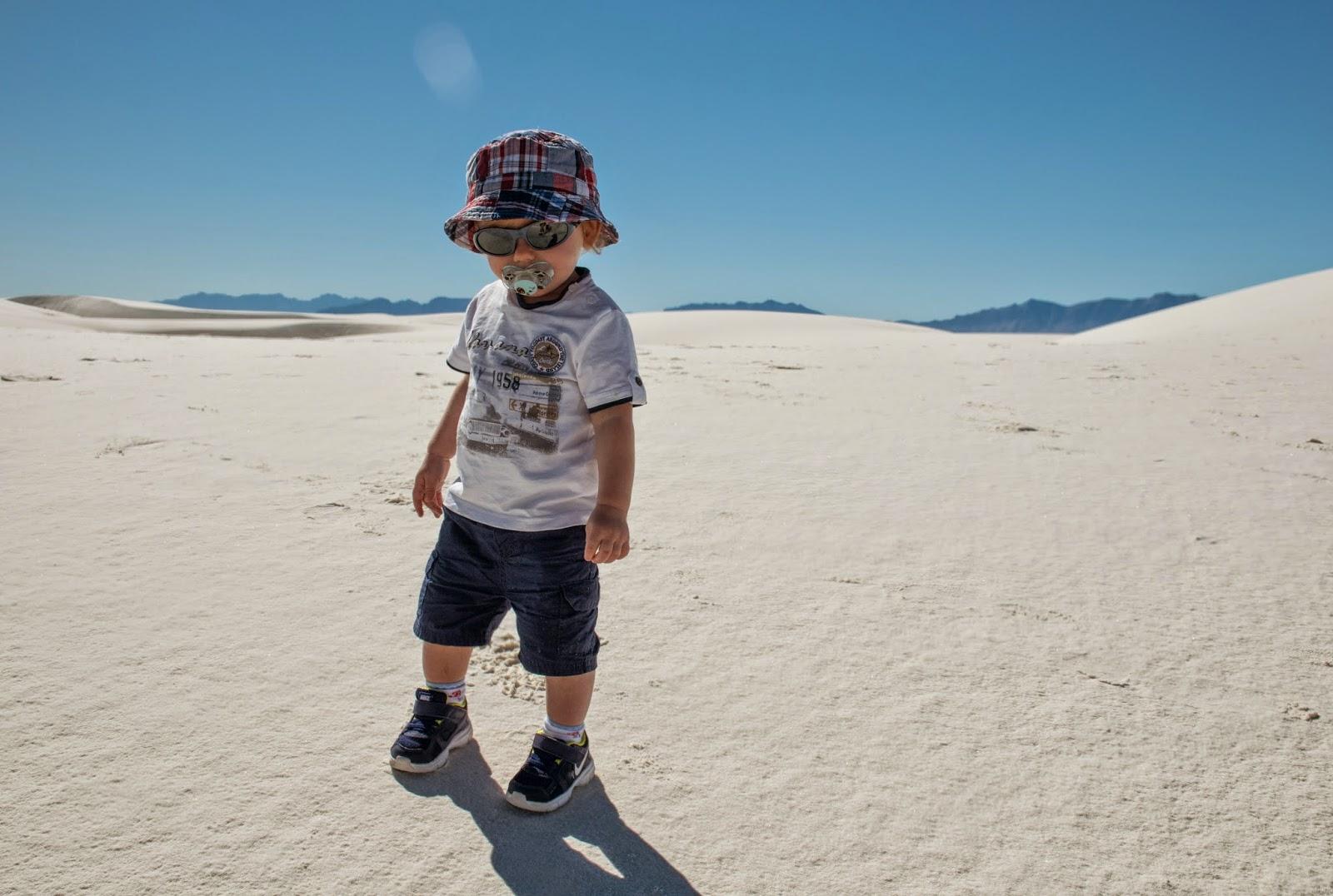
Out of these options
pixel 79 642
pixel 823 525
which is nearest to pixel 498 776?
pixel 79 642

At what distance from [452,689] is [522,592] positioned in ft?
0.83

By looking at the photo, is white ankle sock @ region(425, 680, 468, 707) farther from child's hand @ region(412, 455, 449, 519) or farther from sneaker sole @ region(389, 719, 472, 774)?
child's hand @ region(412, 455, 449, 519)

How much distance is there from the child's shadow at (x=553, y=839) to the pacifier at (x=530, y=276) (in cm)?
88

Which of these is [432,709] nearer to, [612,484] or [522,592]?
[522,592]

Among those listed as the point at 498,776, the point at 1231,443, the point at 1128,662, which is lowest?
the point at 498,776

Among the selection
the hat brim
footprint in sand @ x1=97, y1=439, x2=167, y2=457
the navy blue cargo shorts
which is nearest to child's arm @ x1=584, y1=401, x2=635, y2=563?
the navy blue cargo shorts

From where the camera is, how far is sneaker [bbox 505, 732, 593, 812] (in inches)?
54.7

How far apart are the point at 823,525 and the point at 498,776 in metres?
1.63

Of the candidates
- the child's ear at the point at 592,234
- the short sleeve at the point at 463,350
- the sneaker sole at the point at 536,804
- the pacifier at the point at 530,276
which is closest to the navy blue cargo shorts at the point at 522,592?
the sneaker sole at the point at 536,804

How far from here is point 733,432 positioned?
442 cm

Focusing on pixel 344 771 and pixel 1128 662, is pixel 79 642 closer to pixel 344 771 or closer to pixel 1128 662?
pixel 344 771

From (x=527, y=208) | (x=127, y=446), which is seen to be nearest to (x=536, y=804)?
(x=527, y=208)

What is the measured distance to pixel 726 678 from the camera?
71.1 inches

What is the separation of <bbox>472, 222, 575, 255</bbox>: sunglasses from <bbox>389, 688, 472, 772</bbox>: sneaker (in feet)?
2.76
